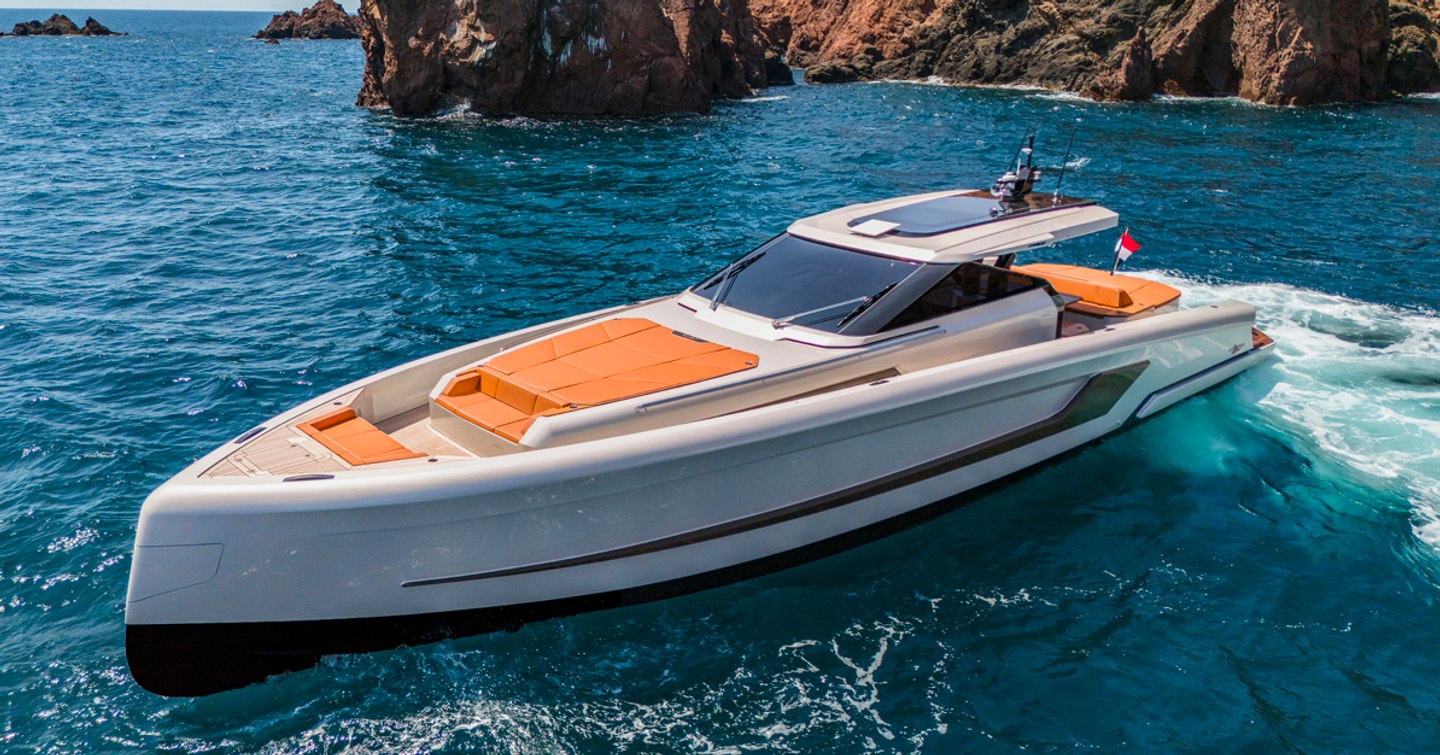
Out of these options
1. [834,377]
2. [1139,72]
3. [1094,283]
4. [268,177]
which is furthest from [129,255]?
[1139,72]

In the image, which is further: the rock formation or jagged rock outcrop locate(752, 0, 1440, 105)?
jagged rock outcrop locate(752, 0, 1440, 105)

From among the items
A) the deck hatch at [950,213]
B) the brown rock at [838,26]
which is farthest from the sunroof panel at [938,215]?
the brown rock at [838,26]

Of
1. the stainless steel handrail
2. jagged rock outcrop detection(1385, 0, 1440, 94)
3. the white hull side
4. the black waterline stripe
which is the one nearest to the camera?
the white hull side

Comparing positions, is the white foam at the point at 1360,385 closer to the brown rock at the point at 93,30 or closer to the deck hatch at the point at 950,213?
the deck hatch at the point at 950,213

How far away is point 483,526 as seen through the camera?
568 cm

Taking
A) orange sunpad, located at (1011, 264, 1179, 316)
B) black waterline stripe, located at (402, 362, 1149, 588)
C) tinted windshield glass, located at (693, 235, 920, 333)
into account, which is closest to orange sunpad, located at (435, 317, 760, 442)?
tinted windshield glass, located at (693, 235, 920, 333)

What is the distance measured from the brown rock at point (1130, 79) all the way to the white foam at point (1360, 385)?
23954 mm

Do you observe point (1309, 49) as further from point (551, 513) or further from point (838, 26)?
point (551, 513)

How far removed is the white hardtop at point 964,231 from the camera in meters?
7.74

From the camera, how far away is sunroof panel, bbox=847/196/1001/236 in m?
8.16

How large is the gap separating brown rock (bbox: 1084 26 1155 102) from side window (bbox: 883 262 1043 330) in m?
30.0

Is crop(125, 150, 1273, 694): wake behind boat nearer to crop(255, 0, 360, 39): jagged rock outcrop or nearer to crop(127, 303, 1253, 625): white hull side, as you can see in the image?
crop(127, 303, 1253, 625): white hull side

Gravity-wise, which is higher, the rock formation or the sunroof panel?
the rock formation

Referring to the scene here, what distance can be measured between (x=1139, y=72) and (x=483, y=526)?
115 feet
